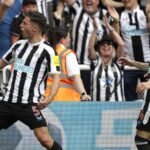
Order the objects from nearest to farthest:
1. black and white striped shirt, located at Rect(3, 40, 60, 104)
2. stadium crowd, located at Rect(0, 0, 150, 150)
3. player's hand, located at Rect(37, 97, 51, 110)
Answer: player's hand, located at Rect(37, 97, 51, 110) → black and white striped shirt, located at Rect(3, 40, 60, 104) → stadium crowd, located at Rect(0, 0, 150, 150)

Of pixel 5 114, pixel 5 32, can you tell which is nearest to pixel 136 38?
pixel 5 32

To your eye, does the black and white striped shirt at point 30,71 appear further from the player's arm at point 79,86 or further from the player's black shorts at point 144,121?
the player's black shorts at point 144,121

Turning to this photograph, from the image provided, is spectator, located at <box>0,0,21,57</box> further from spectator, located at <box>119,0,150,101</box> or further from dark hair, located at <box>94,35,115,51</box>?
spectator, located at <box>119,0,150,101</box>

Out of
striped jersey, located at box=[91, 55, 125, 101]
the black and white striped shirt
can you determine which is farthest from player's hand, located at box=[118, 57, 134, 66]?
the black and white striped shirt

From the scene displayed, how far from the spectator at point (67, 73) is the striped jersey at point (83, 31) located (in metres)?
1.10

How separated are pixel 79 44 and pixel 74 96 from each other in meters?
1.32

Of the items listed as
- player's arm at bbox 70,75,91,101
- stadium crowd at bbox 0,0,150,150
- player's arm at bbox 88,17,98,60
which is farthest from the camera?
player's arm at bbox 88,17,98,60

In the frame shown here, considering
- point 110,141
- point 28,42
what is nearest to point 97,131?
point 110,141

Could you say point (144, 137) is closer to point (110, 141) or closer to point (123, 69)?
point (110, 141)

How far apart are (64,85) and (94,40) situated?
1.19m

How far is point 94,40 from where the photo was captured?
31.6ft

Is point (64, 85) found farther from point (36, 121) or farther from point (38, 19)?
point (38, 19)

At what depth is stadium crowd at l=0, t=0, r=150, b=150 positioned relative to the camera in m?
8.66

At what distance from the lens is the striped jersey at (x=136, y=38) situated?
9.87 m
